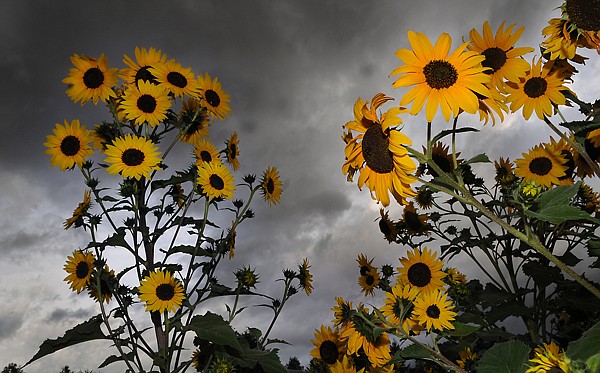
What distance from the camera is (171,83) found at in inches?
125

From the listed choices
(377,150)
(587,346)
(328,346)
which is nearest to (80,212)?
(328,346)

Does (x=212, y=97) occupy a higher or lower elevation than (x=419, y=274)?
higher

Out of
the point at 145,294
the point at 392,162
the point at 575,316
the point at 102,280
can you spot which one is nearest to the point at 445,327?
the point at 392,162

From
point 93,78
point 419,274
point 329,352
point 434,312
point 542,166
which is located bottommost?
point 434,312

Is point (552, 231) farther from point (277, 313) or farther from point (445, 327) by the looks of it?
point (277, 313)

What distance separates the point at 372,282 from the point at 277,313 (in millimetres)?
679

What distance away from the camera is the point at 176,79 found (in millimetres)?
3211

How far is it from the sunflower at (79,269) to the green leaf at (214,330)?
0.85 m

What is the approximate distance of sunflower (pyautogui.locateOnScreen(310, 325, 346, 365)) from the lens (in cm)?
254

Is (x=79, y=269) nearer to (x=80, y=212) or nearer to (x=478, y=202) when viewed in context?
(x=80, y=212)

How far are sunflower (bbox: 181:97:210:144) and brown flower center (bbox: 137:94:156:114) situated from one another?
22 cm

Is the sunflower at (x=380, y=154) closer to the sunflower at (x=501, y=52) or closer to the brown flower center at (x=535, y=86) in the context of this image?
the sunflower at (x=501, y=52)

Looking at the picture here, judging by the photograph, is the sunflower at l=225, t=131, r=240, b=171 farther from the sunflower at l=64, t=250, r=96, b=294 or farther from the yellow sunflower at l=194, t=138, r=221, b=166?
the sunflower at l=64, t=250, r=96, b=294

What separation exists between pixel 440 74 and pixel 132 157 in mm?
1897
